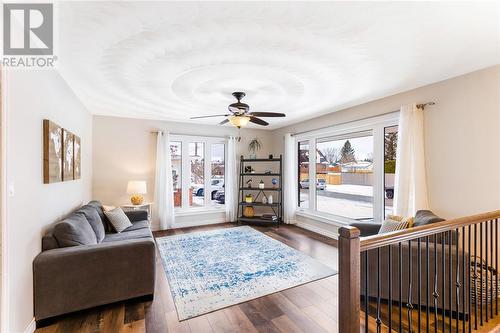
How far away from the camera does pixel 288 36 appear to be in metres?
2.01

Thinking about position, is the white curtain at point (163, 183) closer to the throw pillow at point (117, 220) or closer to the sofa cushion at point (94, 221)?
the throw pillow at point (117, 220)

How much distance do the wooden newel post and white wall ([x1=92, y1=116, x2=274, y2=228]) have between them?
4.75 m

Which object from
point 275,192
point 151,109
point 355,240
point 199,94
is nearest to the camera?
point 355,240

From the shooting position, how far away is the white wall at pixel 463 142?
2.59 m

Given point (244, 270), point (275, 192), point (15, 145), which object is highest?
point (15, 145)

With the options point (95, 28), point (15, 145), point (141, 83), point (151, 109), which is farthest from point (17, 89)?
point (151, 109)

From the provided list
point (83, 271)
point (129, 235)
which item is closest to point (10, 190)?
point (83, 271)

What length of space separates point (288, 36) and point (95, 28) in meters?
1.53

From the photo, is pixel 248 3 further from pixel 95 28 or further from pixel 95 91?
pixel 95 91

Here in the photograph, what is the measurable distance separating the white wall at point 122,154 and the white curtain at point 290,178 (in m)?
2.49

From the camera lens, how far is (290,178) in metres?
5.78

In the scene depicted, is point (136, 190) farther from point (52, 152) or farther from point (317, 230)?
point (317, 230)

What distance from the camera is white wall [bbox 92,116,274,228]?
479 cm

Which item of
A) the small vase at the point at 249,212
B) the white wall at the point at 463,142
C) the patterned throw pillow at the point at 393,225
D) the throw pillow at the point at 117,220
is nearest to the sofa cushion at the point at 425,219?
the patterned throw pillow at the point at 393,225
